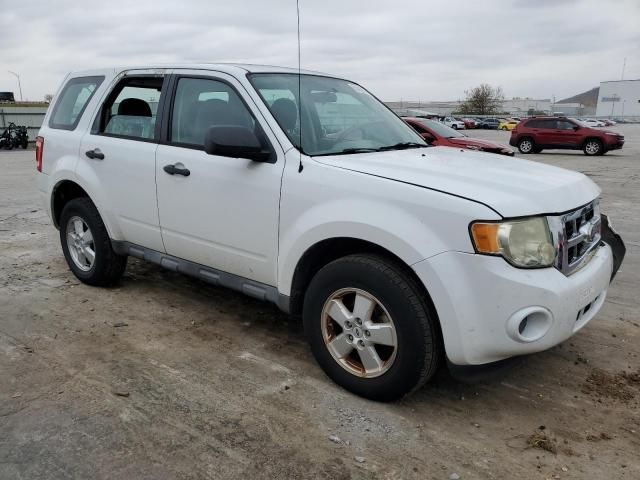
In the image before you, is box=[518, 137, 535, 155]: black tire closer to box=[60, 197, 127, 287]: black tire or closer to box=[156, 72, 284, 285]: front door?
box=[60, 197, 127, 287]: black tire

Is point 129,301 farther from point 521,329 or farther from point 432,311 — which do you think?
point 521,329

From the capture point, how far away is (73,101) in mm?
4887

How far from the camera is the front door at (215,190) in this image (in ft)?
11.0

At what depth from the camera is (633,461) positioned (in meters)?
2.59

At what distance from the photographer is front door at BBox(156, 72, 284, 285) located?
11.0 feet

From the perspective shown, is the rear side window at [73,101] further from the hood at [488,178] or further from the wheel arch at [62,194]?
the hood at [488,178]

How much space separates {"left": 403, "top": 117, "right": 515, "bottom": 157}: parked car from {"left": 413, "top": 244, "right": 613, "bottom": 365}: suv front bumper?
1028 cm

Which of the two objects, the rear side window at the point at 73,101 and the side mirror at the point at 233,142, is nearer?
the side mirror at the point at 233,142

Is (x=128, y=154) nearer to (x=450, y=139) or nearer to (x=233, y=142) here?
(x=233, y=142)

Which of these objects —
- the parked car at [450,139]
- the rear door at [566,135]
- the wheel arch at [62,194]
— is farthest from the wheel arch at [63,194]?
the rear door at [566,135]

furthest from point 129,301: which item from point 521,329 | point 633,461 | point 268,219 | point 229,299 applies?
point 633,461

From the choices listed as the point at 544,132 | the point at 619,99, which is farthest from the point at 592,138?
the point at 619,99

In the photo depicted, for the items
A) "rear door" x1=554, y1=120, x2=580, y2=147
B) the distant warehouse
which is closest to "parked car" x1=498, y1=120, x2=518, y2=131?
"rear door" x1=554, y1=120, x2=580, y2=147

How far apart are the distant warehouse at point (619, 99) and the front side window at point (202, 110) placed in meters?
115
